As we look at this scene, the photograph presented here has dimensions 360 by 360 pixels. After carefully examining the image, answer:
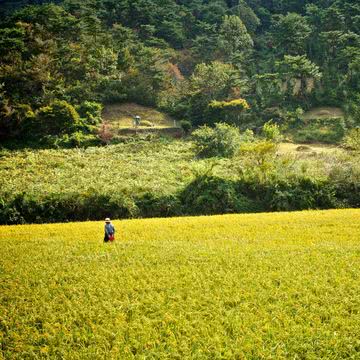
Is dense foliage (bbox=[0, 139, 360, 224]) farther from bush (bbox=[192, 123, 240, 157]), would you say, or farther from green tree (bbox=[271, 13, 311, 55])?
green tree (bbox=[271, 13, 311, 55])

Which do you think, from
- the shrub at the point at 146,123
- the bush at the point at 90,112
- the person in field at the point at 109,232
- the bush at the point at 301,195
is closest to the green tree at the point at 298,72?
the shrub at the point at 146,123

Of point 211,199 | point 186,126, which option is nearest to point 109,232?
point 211,199

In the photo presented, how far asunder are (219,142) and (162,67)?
23702mm

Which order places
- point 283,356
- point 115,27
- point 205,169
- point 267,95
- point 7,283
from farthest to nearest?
point 115,27 < point 267,95 < point 205,169 < point 7,283 < point 283,356

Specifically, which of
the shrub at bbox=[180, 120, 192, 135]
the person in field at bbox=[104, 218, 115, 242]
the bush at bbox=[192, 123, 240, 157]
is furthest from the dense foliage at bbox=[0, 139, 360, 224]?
the shrub at bbox=[180, 120, 192, 135]

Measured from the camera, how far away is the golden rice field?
33.3 feet

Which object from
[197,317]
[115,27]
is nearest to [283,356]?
[197,317]

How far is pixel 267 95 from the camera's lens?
187 ft

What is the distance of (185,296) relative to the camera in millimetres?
13102

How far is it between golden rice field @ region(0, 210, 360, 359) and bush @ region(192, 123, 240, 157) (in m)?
21.5

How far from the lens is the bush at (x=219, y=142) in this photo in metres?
42.2

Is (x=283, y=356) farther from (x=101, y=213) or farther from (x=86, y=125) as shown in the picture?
(x=86, y=125)

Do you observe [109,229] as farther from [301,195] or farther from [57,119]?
[57,119]

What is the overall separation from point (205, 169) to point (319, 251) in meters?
17.7
